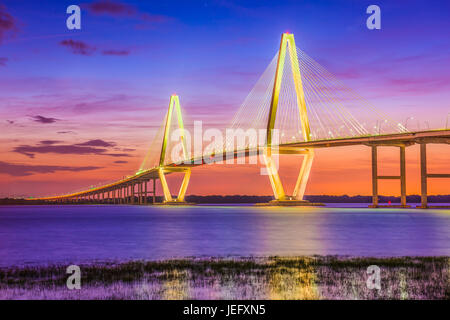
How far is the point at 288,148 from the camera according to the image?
69.8 metres

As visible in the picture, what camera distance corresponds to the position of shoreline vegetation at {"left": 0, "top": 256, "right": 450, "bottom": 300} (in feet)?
41.9

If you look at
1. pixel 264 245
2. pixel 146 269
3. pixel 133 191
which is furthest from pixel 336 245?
pixel 133 191

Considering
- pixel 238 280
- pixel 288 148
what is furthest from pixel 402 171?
pixel 238 280

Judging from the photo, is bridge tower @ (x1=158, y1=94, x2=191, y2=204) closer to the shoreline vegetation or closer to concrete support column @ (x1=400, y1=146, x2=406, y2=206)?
concrete support column @ (x1=400, y1=146, x2=406, y2=206)

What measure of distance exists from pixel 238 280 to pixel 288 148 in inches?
2188

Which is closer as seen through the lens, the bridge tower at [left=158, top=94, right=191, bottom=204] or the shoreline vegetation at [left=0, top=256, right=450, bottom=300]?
the shoreline vegetation at [left=0, top=256, right=450, bottom=300]

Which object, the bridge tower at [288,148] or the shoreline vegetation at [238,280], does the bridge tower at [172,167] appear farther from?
the shoreline vegetation at [238,280]

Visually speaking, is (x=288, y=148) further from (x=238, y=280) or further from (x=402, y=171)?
(x=238, y=280)

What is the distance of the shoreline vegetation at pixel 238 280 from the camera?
41.9 feet

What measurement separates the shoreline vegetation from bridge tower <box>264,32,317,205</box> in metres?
48.8

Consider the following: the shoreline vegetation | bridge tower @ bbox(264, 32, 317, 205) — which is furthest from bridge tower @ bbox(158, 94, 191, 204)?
the shoreline vegetation

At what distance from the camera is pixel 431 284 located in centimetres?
1370

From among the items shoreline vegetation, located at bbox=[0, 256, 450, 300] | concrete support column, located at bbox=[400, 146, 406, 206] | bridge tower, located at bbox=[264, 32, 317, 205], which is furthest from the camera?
concrete support column, located at bbox=[400, 146, 406, 206]
